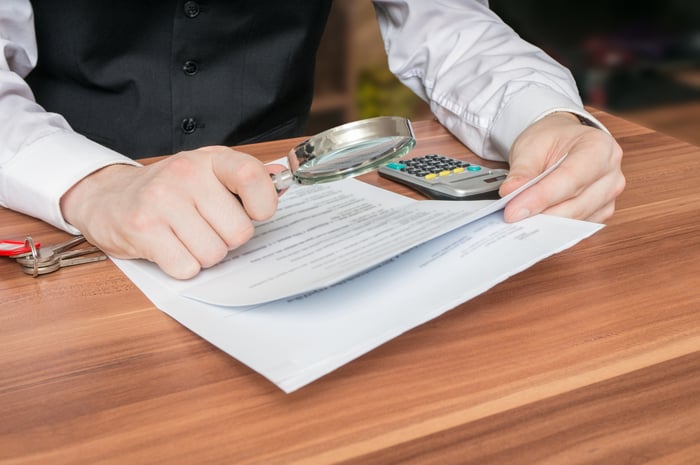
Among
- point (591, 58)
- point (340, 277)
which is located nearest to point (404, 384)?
point (340, 277)

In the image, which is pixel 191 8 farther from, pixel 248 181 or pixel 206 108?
pixel 248 181

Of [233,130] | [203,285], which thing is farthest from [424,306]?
[233,130]

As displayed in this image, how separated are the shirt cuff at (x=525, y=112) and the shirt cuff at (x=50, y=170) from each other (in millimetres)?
402

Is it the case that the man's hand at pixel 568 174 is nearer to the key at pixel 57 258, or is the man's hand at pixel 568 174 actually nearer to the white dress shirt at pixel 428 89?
the white dress shirt at pixel 428 89

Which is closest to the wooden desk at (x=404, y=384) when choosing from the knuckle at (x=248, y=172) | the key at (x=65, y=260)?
the key at (x=65, y=260)

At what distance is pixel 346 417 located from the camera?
0.44 metres

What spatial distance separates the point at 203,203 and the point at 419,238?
0.17m

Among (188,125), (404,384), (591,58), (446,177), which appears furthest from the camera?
(591,58)

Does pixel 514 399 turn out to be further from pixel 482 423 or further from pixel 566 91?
pixel 566 91

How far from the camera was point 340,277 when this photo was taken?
0.51m

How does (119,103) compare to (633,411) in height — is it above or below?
below

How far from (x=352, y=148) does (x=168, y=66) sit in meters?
0.58

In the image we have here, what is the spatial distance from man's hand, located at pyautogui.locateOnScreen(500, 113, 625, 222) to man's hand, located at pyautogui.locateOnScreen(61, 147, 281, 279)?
0.22m

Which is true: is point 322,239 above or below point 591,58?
above
